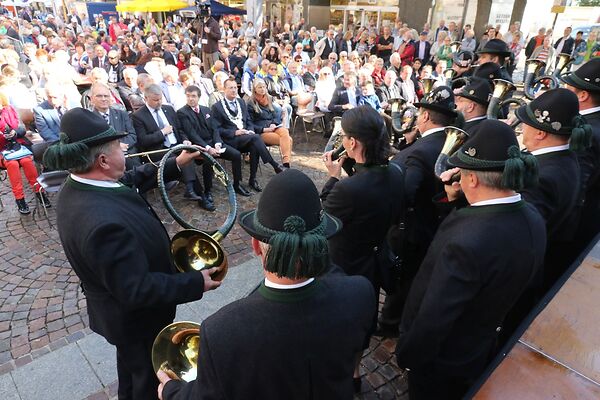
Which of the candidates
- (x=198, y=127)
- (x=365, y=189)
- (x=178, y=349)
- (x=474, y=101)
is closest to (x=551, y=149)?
(x=474, y=101)

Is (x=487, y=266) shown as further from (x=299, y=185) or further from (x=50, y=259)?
(x=50, y=259)

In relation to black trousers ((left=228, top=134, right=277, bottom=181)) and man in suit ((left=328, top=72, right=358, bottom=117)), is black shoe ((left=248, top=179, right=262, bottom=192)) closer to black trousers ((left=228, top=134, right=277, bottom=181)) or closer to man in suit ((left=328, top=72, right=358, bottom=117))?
black trousers ((left=228, top=134, right=277, bottom=181))

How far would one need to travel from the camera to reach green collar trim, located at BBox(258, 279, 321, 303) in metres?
1.48

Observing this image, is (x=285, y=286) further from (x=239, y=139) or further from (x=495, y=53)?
(x=495, y=53)

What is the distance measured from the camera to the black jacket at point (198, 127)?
269 inches

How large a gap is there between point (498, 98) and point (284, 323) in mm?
4925

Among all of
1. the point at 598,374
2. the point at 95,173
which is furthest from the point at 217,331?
the point at 598,374

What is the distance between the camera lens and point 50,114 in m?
6.35

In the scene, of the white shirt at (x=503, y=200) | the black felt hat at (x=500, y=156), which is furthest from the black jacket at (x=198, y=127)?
the white shirt at (x=503, y=200)

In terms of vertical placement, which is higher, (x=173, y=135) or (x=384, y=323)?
(x=173, y=135)

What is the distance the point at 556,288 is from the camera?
301 centimetres

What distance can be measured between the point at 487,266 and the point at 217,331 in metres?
1.48

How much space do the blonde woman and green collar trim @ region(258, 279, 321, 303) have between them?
660 centimetres

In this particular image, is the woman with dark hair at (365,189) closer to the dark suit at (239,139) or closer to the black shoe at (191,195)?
the black shoe at (191,195)
